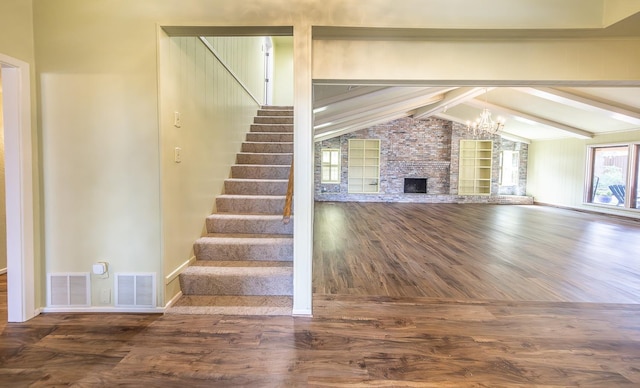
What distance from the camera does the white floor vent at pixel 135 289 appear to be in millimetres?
2488

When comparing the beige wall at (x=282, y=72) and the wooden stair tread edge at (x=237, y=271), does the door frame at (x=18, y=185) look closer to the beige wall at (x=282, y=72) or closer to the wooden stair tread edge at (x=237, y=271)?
the wooden stair tread edge at (x=237, y=271)

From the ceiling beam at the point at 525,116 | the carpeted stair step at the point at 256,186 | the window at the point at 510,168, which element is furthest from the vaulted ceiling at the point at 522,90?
the carpeted stair step at the point at 256,186

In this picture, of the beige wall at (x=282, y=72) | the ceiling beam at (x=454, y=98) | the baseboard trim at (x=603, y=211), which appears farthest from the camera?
the beige wall at (x=282, y=72)

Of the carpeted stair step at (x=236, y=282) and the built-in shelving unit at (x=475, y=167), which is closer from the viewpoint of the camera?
the carpeted stair step at (x=236, y=282)

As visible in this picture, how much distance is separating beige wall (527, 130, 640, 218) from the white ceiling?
0.88 ft

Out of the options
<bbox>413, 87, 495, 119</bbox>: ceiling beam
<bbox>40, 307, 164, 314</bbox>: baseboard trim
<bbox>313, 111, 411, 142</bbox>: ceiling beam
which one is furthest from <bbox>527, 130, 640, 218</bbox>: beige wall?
<bbox>40, 307, 164, 314</bbox>: baseboard trim

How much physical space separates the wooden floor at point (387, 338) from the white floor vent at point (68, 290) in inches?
4.4

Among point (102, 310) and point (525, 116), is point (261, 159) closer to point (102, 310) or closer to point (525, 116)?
point (102, 310)

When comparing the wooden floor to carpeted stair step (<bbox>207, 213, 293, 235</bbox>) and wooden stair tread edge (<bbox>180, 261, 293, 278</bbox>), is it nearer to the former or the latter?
wooden stair tread edge (<bbox>180, 261, 293, 278</bbox>)

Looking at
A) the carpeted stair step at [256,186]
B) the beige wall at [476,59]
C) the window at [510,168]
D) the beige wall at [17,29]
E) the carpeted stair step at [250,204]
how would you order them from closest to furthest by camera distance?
the beige wall at [17,29], the beige wall at [476,59], the carpeted stair step at [250,204], the carpeted stair step at [256,186], the window at [510,168]

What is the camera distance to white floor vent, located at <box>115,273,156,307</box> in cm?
249

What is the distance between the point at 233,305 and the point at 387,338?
1241mm

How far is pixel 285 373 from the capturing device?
Answer: 1.81 meters

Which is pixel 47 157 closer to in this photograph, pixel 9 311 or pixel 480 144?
pixel 9 311
